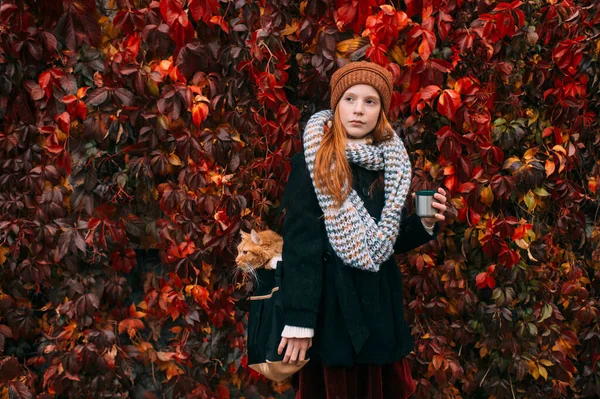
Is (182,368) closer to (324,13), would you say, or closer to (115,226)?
(115,226)

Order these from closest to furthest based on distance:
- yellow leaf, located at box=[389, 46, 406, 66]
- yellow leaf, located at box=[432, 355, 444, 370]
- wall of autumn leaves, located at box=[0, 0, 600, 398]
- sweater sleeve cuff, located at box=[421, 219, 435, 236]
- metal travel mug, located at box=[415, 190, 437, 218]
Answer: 1. metal travel mug, located at box=[415, 190, 437, 218]
2. sweater sleeve cuff, located at box=[421, 219, 435, 236]
3. wall of autumn leaves, located at box=[0, 0, 600, 398]
4. yellow leaf, located at box=[389, 46, 406, 66]
5. yellow leaf, located at box=[432, 355, 444, 370]

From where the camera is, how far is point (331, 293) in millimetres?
2047

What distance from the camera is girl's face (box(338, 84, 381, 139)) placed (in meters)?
2.08

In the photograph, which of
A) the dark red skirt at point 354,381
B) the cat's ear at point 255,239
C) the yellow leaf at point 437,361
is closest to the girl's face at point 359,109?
the cat's ear at point 255,239

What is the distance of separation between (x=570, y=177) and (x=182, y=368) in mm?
2145

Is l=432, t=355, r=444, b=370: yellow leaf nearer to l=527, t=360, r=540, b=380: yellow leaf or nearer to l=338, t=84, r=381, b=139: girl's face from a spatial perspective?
l=527, t=360, r=540, b=380: yellow leaf

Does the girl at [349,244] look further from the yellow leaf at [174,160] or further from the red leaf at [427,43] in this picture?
the yellow leaf at [174,160]

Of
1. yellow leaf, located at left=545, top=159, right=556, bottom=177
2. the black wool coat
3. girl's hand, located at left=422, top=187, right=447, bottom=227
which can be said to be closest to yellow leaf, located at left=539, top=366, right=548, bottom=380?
yellow leaf, located at left=545, top=159, right=556, bottom=177

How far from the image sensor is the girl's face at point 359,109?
2080 millimetres

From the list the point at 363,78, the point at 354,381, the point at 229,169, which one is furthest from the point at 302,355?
the point at 229,169

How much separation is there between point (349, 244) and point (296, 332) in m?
0.33

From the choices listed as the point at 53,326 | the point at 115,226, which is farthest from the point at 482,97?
the point at 53,326

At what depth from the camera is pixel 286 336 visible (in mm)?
1954

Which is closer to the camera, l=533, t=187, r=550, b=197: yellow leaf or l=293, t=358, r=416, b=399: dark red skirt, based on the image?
l=293, t=358, r=416, b=399: dark red skirt
